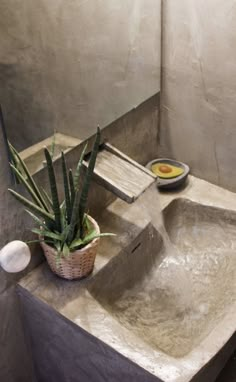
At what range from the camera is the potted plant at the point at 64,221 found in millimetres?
999

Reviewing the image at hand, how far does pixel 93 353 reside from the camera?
1.04m

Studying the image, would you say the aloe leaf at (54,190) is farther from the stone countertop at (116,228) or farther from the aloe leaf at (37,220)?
the stone countertop at (116,228)

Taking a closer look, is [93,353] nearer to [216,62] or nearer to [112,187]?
[112,187]

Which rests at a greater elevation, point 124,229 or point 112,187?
point 112,187

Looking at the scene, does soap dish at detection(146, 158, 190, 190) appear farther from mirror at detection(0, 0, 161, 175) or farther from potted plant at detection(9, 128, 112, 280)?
potted plant at detection(9, 128, 112, 280)

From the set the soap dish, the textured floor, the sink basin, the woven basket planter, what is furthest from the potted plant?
the textured floor

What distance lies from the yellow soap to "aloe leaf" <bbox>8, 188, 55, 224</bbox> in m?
0.50

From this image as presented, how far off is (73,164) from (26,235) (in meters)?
0.22

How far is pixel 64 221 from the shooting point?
41.1 inches

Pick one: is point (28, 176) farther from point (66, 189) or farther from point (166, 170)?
point (166, 170)

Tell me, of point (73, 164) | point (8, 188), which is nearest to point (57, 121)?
point (73, 164)

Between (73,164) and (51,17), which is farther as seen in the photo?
(73,164)

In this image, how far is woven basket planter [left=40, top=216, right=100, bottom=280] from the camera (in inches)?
40.9

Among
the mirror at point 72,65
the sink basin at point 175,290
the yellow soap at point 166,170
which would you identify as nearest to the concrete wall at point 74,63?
the mirror at point 72,65
